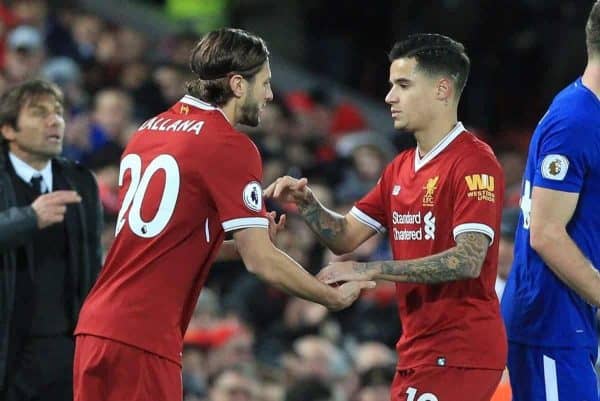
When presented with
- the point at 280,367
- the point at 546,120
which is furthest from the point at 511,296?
the point at 280,367

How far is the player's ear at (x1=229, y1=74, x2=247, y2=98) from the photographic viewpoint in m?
5.38

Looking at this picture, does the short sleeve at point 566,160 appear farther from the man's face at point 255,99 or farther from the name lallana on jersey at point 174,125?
the name lallana on jersey at point 174,125

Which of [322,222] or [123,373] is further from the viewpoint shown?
[322,222]

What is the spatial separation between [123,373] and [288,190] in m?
1.12

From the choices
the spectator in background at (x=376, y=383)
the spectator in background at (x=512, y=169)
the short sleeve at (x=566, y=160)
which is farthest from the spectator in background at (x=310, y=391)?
the spectator in background at (x=512, y=169)

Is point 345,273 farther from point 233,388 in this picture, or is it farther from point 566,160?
point 233,388

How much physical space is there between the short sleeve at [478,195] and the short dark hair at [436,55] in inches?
14.1

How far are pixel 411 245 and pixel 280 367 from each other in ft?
12.7

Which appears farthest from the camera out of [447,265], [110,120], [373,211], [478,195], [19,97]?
[110,120]

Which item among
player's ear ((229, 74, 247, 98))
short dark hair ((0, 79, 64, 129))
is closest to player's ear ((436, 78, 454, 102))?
player's ear ((229, 74, 247, 98))

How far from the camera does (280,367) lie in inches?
366

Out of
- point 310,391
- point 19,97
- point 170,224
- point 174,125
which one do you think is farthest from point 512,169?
point 170,224

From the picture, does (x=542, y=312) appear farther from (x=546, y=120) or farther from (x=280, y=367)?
(x=280, y=367)

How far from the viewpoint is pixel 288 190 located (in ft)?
19.3
